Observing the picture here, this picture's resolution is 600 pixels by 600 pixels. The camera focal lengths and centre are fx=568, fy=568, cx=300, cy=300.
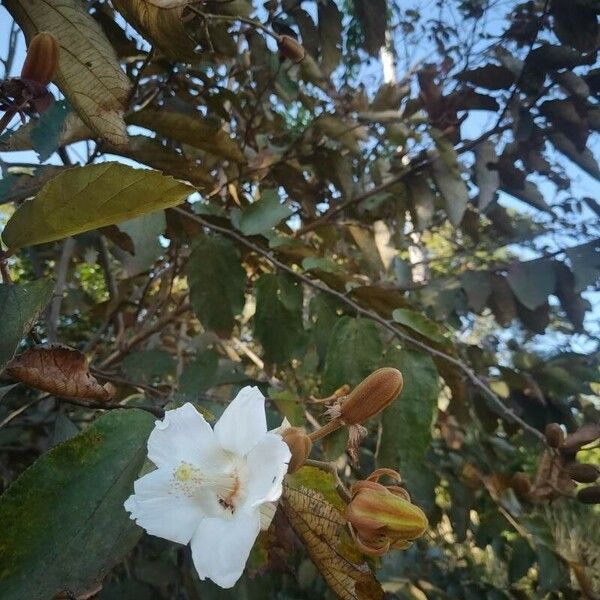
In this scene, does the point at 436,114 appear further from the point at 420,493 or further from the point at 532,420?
the point at 420,493

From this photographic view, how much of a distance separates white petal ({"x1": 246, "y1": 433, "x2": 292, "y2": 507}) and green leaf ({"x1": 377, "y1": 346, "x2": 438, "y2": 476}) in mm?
350

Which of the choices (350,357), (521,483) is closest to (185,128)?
Result: (350,357)

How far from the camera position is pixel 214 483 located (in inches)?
17.5

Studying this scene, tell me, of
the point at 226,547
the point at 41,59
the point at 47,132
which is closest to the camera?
the point at 226,547

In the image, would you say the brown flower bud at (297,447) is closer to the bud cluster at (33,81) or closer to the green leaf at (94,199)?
the green leaf at (94,199)

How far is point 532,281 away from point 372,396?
899 mm

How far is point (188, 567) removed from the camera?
37.2 inches

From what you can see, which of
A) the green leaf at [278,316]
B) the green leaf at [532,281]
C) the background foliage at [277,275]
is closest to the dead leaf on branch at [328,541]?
the background foliage at [277,275]

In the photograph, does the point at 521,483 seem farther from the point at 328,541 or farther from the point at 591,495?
the point at 328,541

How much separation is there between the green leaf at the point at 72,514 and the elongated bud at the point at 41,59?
30 centimetres

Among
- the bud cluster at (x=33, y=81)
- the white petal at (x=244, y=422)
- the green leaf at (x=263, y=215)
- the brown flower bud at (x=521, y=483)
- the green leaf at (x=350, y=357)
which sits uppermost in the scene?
the bud cluster at (x=33, y=81)

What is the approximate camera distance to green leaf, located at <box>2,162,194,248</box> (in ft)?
1.35

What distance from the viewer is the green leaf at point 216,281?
912 mm

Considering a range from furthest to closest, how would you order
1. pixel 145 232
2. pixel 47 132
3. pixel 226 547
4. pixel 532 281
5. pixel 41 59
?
pixel 532 281
pixel 145 232
pixel 47 132
pixel 41 59
pixel 226 547
